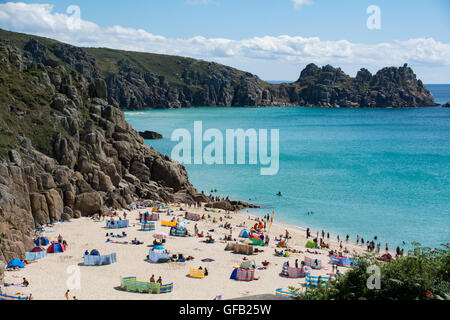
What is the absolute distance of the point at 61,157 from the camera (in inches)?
1834

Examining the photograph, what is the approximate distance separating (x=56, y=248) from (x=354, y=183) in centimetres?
4988

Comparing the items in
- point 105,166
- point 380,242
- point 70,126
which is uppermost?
point 70,126

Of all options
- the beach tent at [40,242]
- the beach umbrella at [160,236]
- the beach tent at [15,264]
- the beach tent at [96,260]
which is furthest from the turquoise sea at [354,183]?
the beach tent at [15,264]

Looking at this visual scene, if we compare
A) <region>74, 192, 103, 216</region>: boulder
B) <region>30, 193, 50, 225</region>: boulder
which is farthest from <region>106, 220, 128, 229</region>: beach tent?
<region>30, 193, 50, 225</region>: boulder

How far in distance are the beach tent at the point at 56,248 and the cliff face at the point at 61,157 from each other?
1.38 meters

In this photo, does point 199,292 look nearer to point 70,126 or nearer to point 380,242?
point 380,242

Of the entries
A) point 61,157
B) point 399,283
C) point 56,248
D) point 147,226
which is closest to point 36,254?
point 56,248

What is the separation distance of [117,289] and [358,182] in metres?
52.5

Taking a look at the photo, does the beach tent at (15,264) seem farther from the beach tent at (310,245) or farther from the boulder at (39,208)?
the beach tent at (310,245)

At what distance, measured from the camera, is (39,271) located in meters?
29.8

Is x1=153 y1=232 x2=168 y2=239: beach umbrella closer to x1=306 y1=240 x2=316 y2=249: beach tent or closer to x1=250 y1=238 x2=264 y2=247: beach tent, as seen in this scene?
x1=250 y1=238 x2=264 y2=247: beach tent

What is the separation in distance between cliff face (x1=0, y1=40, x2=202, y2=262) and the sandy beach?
2625mm

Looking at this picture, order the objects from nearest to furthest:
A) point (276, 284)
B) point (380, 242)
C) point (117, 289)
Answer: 1. point (117, 289)
2. point (276, 284)
3. point (380, 242)
